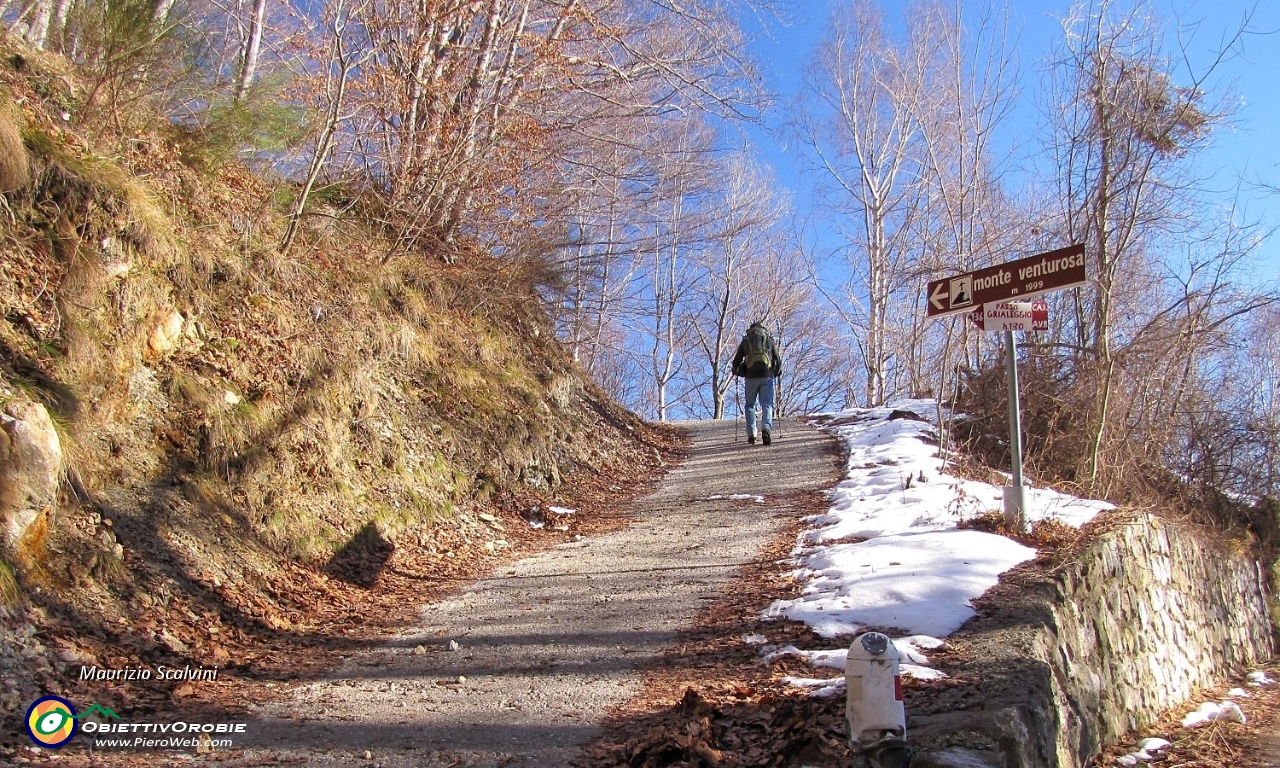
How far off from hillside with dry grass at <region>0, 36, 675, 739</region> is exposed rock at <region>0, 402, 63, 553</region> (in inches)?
1.0

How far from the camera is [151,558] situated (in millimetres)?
4918

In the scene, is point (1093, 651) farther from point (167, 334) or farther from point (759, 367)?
point (759, 367)

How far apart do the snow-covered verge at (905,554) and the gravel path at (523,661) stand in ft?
2.43

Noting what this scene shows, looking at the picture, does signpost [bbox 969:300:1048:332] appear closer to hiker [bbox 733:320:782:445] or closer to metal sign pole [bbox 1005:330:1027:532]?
metal sign pole [bbox 1005:330:1027:532]

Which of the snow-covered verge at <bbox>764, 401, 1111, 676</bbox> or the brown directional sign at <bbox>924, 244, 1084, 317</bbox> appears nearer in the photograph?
the snow-covered verge at <bbox>764, 401, 1111, 676</bbox>

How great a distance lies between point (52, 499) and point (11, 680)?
3.72 ft

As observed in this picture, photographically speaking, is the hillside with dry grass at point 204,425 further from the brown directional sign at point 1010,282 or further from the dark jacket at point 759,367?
the brown directional sign at point 1010,282

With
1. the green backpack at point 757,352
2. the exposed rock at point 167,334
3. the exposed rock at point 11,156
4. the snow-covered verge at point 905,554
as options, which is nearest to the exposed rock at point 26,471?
the exposed rock at point 167,334

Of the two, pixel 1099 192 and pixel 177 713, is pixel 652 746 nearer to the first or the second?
pixel 177 713

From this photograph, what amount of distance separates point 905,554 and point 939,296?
7.69 feet

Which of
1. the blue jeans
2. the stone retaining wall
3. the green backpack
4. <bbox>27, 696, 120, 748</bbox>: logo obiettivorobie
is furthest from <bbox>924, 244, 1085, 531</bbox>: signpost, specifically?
<bbox>27, 696, 120, 748</bbox>: logo obiettivorobie

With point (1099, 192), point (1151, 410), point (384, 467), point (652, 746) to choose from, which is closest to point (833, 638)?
point (652, 746)

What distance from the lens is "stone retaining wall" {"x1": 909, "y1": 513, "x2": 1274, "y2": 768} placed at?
143 inches

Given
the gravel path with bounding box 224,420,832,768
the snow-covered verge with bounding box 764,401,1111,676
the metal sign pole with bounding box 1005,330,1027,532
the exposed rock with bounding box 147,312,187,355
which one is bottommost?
the gravel path with bounding box 224,420,832,768
